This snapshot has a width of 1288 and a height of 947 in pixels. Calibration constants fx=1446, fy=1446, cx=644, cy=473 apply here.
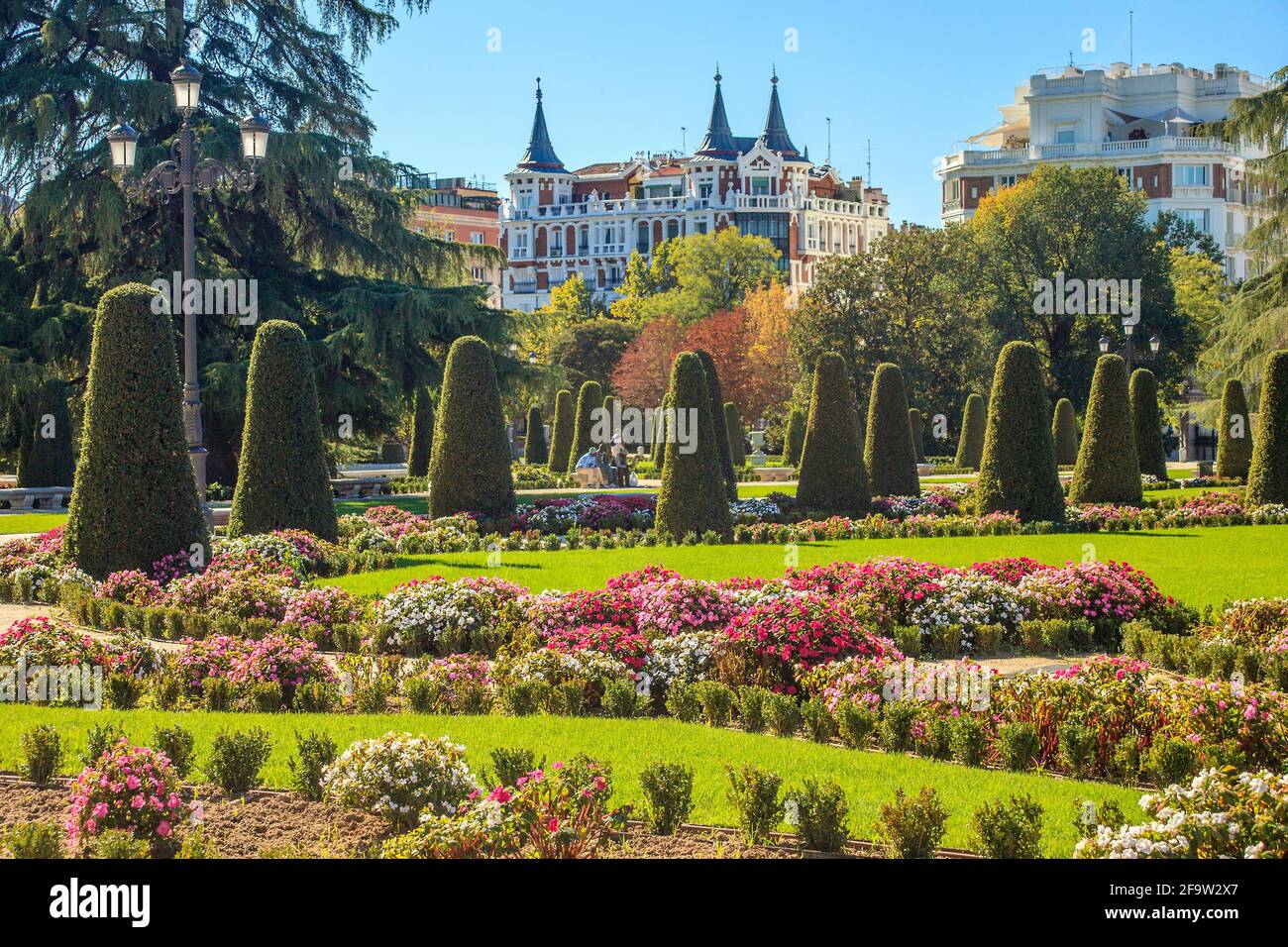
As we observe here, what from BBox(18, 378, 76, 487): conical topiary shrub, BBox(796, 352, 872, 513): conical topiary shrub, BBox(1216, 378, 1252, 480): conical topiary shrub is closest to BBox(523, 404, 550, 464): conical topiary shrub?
BBox(18, 378, 76, 487): conical topiary shrub

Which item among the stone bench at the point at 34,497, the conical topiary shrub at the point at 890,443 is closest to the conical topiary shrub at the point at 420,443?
the stone bench at the point at 34,497

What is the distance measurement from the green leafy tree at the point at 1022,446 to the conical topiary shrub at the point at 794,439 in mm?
19459

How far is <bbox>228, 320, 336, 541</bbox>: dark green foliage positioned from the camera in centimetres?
1725

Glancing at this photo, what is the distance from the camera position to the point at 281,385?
17.4 metres

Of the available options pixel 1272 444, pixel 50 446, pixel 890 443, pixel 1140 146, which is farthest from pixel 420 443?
pixel 1140 146

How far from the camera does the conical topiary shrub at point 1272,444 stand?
23.7 meters

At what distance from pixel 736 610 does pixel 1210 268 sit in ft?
185

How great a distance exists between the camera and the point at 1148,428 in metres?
30.0

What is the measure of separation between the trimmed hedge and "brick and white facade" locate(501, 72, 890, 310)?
60942mm

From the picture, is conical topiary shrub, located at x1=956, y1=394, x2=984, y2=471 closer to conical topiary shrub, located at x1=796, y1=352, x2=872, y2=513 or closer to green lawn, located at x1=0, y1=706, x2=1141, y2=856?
conical topiary shrub, located at x1=796, y1=352, x2=872, y2=513

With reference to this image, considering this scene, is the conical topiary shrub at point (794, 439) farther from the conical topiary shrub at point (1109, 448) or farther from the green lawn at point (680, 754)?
the green lawn at point (680, 754)
